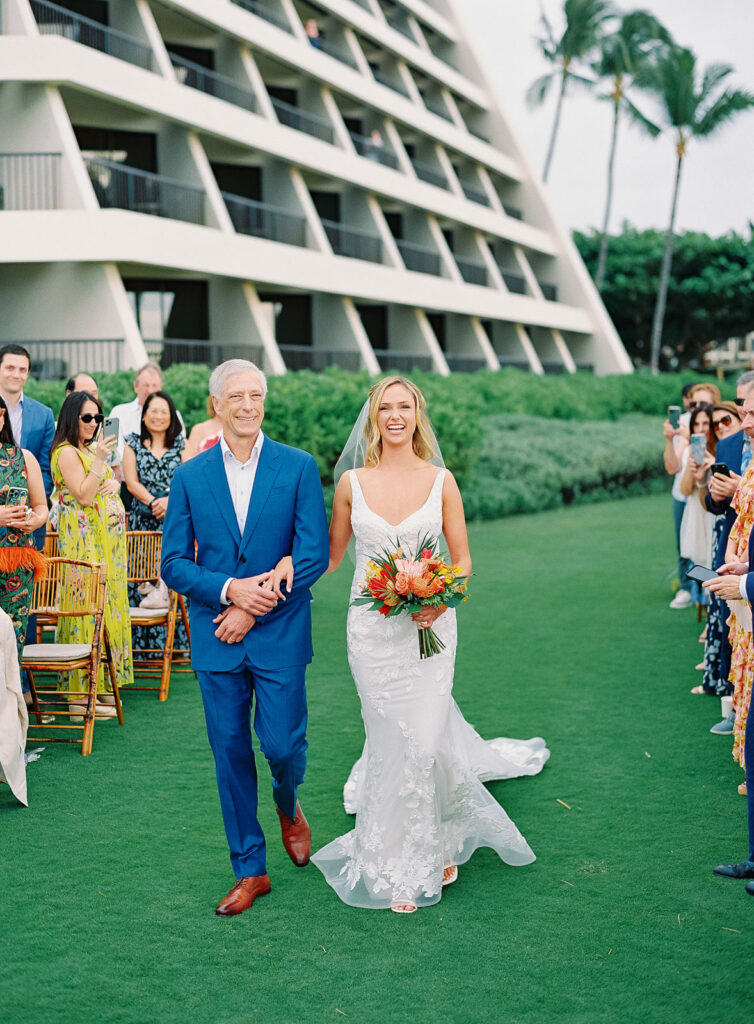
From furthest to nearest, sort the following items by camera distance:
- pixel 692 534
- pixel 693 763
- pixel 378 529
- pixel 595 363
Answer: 1. pixel 595 363
2. pixel 692 534
3. pixel 693 763
4. pixel 378 529

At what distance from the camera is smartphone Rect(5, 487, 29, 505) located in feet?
23.0

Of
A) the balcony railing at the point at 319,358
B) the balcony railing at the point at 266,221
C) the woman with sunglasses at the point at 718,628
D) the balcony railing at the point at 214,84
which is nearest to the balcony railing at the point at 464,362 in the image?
the balcony railing at the point at 319,358

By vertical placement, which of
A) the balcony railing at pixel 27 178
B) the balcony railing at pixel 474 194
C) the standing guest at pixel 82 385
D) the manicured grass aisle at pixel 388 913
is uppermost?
the balcony railing at pixel 474 194

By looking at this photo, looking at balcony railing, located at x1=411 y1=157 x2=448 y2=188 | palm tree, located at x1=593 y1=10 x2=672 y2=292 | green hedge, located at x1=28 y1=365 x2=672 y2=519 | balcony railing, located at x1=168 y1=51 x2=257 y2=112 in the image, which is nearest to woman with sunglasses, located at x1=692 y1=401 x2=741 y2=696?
green hedge, located at x1=28 y1=365 x2=672 y2=519

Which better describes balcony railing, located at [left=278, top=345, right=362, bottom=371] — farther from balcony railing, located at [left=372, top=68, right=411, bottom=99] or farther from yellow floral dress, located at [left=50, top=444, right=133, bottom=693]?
yellow floral dress, located at [left=50, top=444, right=133, bottom=693]

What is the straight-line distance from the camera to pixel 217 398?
17.4ft

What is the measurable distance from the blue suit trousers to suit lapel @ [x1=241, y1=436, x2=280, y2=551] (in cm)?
59

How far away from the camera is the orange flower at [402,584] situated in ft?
17.3

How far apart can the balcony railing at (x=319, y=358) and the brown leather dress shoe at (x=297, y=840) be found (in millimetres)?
27157

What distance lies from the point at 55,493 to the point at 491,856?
4.37m

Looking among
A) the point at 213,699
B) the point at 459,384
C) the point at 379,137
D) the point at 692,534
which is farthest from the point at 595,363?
the point at 213,699

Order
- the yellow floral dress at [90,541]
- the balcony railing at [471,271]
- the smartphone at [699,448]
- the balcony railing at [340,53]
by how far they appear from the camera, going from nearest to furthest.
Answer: the yellow floral dress at [90,541]
the smartphone at [699,448]
the balcony railing at [340,53]
the balcony railing at [471,271]

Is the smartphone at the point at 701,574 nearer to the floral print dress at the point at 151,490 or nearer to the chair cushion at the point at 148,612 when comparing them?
the chair cushion at the point at 148,612

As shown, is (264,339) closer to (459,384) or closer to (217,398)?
(459,384)
